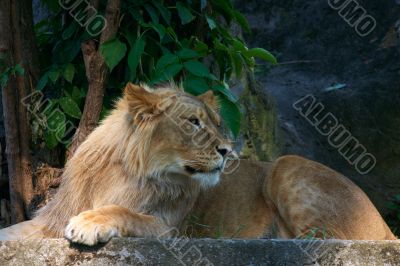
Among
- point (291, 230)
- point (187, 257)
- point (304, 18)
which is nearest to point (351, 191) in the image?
point (291, 230)

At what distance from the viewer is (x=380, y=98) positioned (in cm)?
792

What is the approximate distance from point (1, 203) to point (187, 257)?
2168 millimetres

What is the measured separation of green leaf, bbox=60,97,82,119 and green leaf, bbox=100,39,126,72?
0.37 m

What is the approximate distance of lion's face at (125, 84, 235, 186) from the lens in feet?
12.5

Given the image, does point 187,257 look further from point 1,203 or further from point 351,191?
point 1,203

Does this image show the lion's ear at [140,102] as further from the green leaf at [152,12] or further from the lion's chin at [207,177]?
the green leaf at [152,12]

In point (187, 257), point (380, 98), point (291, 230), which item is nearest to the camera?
point (187, 257)

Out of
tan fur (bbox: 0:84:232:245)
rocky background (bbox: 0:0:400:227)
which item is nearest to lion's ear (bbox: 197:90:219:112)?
tan fur (bbox: 0:84:232:245)

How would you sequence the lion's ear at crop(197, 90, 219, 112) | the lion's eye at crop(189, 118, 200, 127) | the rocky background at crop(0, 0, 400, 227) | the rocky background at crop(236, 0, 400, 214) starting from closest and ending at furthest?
the lion's eye at crop(189, 118, 200, 127)
the lion's ear at crop(197, 90, 219, 112)
the rocky background at crop(0, 0, 400, 227)
the rocky background at crop(236, 0, 400, 214)

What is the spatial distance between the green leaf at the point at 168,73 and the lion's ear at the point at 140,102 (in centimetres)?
45

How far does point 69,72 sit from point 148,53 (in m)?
0.48

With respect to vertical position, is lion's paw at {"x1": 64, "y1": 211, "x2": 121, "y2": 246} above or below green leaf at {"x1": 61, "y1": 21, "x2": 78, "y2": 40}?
below

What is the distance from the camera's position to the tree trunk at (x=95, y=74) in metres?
4.37

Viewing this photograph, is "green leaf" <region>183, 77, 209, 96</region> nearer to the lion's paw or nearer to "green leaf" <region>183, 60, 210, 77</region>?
"green leaf" <region>183, 60, 210, 77</region>
